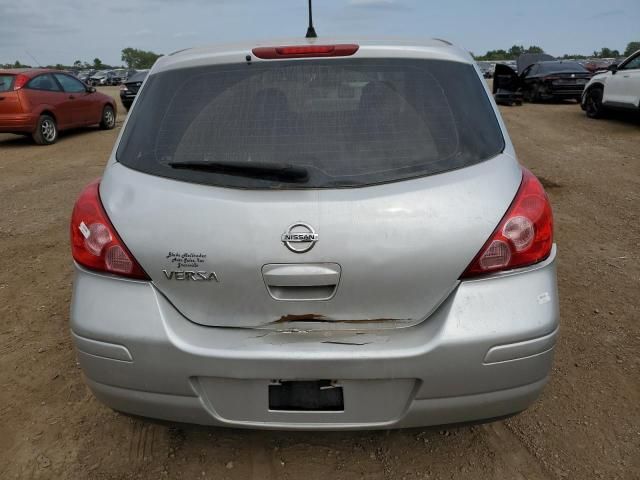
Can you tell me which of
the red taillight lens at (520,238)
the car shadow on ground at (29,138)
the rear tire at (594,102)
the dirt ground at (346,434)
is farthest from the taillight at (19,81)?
the rear tire at (594,102)

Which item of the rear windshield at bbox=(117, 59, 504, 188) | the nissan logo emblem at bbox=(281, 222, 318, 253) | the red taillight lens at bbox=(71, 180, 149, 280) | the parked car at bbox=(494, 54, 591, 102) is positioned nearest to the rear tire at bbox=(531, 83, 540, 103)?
the parked car at bbox=(494, 54, 591, 102)

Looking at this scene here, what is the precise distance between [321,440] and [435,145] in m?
1.38

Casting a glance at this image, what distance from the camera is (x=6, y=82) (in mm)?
11031

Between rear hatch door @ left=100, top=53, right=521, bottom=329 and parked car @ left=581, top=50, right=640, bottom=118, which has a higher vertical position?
rear hatch door @ left=100, top=53, right=521, bottom=329

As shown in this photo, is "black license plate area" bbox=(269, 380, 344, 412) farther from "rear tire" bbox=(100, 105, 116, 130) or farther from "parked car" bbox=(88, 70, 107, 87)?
"parked car" bbox=(88, 70, 107, 87)

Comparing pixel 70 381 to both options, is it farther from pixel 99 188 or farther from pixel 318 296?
pixel 318 296

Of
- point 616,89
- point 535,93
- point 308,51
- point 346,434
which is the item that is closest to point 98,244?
point 308,51

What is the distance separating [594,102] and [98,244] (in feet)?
45.8

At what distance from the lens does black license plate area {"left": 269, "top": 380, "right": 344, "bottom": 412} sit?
1.85 metres

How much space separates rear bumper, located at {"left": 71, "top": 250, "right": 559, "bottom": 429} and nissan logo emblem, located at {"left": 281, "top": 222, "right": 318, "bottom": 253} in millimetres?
311

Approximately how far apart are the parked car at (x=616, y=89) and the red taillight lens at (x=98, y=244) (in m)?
12.1

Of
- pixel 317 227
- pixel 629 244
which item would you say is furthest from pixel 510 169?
pixel 629 244

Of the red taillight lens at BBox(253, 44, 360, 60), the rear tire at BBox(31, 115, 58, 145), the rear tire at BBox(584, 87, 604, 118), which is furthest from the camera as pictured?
the rear tire at BBox(584, 87, 604, 118)

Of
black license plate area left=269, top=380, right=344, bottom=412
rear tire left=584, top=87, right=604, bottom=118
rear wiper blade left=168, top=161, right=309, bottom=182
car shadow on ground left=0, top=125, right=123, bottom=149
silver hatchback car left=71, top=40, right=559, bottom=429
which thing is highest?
rear wiper blade left=168, top=161, right=309, bottom=182
